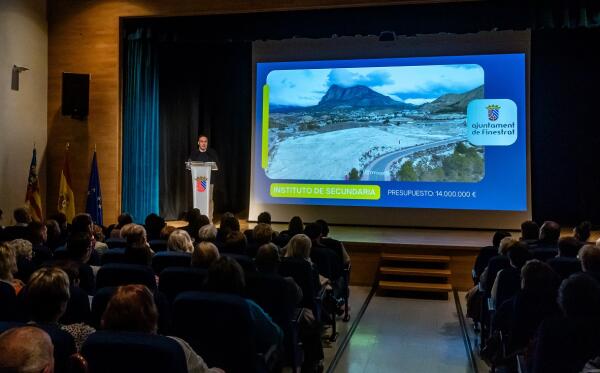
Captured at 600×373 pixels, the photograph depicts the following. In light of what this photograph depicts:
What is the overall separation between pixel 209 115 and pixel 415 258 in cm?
521

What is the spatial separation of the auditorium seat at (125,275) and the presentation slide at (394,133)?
5.79 m

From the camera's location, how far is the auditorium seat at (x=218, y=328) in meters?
2.49

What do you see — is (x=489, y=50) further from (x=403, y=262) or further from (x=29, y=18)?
(x=29, y=18)

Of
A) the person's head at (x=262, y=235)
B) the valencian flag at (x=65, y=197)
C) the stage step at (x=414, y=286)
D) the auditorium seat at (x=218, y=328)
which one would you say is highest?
the valencian flag at (x=65, y=197)

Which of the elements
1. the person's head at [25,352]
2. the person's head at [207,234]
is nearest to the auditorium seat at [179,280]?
the person's head at [207,234]

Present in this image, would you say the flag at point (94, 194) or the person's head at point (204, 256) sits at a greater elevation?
the flag at point (94, 194)

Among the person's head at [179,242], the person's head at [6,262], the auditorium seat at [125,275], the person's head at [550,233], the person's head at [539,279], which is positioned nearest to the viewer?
the person's head at [539,279]

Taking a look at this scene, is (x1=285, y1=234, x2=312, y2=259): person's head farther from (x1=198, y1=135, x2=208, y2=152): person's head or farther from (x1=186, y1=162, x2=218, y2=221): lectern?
(x1=198, y1=135, x2=208, y2=152): person's head

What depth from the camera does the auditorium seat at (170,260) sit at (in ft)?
12.4

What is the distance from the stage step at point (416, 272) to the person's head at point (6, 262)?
4.34 m

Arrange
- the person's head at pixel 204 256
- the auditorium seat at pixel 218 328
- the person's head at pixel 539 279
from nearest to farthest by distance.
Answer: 1. the auditorium seat at pixel 218 328
2. the person's head at pixel 539 279
3. the person's head at pixel 204 256

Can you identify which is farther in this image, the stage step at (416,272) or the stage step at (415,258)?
the stage step at (415,258)

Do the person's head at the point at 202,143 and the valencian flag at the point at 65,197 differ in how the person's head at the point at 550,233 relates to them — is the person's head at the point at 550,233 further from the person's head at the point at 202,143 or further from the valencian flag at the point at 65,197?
the valencian flag at the point at 65,197

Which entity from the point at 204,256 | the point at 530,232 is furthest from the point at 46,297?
the point at 530,232
